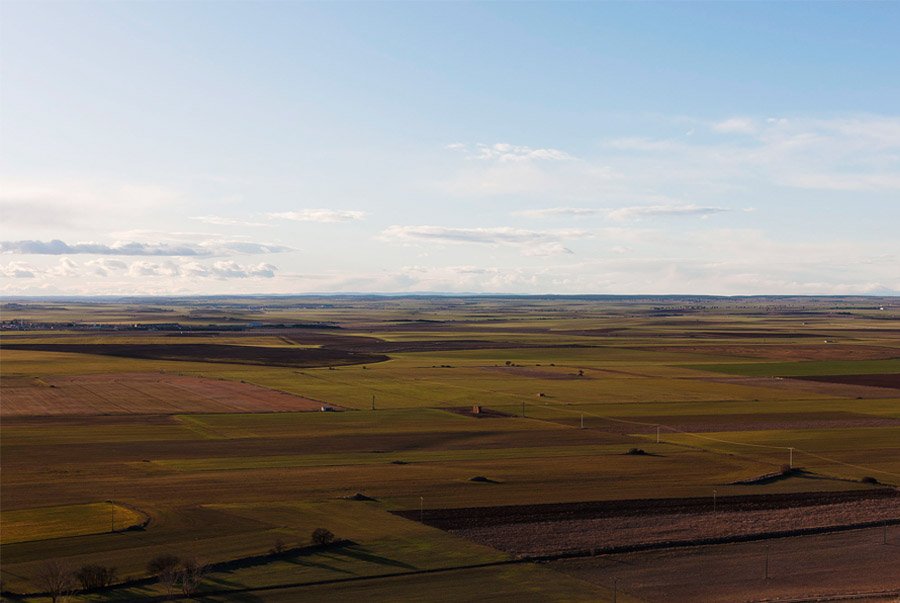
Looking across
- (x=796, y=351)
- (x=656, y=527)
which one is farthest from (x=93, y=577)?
(x=796, y=351)

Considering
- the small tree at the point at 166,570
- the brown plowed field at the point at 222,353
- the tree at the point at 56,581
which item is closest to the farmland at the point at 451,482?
the small tree at the point at 166,570

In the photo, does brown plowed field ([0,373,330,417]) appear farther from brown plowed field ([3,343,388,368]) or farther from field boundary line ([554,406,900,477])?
field boundary line ([554,406,900,477])

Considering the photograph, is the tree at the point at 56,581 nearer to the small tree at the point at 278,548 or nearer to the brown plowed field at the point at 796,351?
the small tree at the point at 278,548

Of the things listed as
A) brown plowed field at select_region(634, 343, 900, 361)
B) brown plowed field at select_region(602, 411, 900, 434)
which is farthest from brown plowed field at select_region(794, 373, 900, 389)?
brown plowed field at select_region(602, 411, 900, 434)

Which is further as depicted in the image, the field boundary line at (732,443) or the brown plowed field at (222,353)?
the brown plowed field at (222,353)

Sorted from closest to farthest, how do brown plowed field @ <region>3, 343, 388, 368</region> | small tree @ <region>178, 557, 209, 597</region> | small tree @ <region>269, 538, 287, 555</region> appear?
small tree @ <region>178, 557, 209, 597</region> < small tree @ <region>269, 538, 287, 555</region> < brown plowed field @ <region>3, 343, 388, 368</region>

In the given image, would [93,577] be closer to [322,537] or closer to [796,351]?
[322,537]
